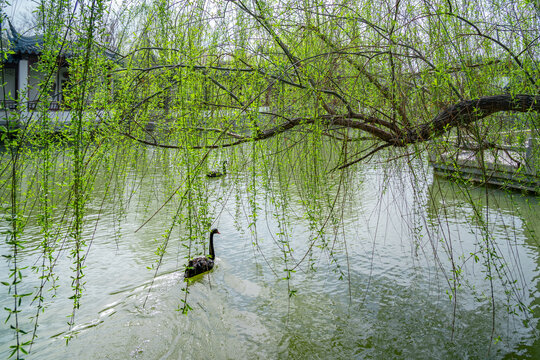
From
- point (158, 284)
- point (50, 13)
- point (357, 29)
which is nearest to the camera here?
point (50, 13)

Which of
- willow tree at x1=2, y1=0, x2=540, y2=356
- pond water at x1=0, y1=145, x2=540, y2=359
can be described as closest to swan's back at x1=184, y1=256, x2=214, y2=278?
pond water at x1=0, y1=145, x2=540, y2=359

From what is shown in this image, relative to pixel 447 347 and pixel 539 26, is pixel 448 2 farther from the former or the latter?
pixel 447 347

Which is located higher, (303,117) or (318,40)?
(318,40)

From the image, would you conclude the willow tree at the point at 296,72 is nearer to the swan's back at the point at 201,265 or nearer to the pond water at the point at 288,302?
the pond water at the point at 288,302

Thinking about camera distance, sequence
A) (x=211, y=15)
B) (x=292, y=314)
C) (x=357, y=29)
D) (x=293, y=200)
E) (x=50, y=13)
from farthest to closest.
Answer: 1. (x=293, y=200)
2. (x=292, y=314)
3. (x=357, y=29)
4. (x=211, y=15)
5. (x=50, y=13)

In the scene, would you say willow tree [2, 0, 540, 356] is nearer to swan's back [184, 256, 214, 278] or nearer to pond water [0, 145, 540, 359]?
pond water [0, 145, 540, 359]

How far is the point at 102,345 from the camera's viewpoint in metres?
2.98

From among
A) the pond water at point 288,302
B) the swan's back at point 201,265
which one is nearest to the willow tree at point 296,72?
the pond water at point 288,302

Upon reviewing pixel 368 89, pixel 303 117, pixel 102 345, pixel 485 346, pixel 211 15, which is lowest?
pixel 102 345

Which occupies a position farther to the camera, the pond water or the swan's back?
the swan's back

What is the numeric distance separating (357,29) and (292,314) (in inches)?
94.3

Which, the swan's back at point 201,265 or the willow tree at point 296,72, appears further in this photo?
the swan's back at point 201,265

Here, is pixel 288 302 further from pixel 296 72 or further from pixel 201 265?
pixel 296 72

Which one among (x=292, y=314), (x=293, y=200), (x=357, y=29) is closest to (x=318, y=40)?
(x=357, y=29)
